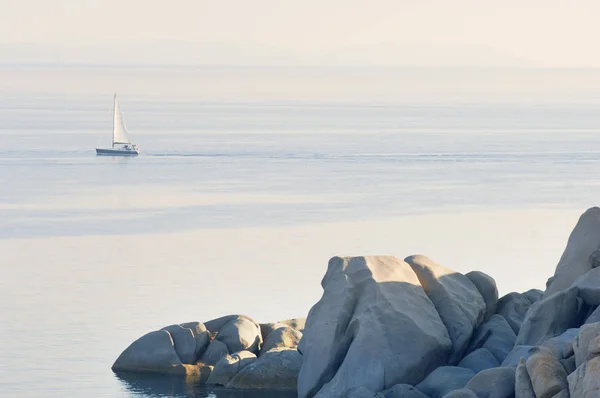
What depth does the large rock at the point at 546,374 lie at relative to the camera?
25.8 meters

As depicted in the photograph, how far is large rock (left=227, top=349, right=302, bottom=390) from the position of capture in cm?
3434

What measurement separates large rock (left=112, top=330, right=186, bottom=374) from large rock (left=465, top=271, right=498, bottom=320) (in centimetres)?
765

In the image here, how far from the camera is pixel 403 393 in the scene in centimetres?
2962

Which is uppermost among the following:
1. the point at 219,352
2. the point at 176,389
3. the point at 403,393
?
the point at 403,393

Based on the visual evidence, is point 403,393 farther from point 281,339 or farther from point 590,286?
point 281,339

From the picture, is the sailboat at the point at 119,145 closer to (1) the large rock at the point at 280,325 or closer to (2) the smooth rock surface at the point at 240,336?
(1) the large rock at the point at 280,325

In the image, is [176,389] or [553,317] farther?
[176,389]

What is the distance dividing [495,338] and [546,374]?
7.11 meters

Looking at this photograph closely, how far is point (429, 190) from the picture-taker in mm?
80062

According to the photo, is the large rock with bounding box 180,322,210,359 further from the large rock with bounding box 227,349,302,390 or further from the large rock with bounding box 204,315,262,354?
the large rock with bounding box 227,349,302,390

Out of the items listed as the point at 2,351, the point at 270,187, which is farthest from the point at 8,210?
the point at 2,351

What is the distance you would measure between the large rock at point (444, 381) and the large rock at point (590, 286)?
2.91 m

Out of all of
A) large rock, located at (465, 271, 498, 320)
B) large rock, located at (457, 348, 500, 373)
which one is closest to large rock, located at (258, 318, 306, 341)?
large rock, located at (465, 271, 498, 320)

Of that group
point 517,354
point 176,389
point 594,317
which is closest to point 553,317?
point 594,317
